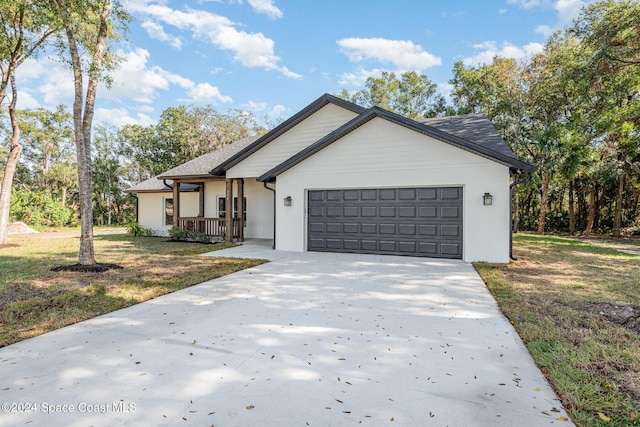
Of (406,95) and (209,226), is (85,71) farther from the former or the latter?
(406,95)

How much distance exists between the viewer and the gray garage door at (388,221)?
869 centimetres

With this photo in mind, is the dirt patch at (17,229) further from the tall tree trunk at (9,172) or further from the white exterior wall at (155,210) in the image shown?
the tall tree trunk at (9,172)

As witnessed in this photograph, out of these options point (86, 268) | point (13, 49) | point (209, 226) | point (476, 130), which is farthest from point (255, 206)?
point (13, 49)

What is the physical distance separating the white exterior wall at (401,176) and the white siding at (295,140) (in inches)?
66.8

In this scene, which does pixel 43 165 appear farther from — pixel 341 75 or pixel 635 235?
pixel 635 235

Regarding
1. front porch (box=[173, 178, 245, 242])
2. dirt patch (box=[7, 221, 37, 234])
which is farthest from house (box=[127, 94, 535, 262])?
dirt patch (box=[7, 221, 37, 234])

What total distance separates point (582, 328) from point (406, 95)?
2819 centimetres

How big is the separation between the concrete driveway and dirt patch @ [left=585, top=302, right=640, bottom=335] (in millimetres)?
1324

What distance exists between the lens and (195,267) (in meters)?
7.69

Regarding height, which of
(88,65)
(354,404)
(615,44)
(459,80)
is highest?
(459,80)

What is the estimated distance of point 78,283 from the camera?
5.96m

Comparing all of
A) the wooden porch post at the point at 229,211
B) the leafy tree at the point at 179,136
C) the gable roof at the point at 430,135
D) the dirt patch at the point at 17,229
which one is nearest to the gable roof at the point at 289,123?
the wooden porch post at the point at 229,211

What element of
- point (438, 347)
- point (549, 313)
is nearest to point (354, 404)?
point (438, 347)

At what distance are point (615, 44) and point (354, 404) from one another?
468 inches
